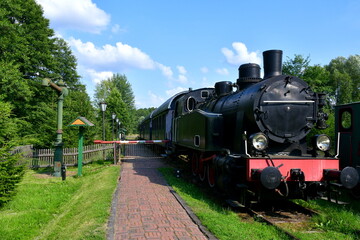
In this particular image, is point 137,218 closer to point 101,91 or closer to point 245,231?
point 245,231

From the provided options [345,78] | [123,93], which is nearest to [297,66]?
[345,78]

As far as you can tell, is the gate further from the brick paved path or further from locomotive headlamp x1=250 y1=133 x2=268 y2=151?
locomotive headlamp x1=250 y1=133 x2=268 y2=151

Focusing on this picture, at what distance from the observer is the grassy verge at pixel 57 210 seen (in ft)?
16.5

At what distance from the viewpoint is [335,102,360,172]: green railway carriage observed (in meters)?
6.82

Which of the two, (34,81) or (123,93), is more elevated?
(123,93)

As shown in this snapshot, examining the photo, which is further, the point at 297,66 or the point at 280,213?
the point at 297,66

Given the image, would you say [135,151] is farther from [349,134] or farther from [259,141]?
[259,141]

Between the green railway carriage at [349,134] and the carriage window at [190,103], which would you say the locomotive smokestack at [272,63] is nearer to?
the green railway carriage at [349,134]

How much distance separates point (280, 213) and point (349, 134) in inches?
120

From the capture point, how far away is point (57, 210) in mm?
7398

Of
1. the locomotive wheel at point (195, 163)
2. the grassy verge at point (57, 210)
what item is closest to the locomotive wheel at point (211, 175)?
the locomotive wheel at point (195, 163)

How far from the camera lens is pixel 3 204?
7.23 m

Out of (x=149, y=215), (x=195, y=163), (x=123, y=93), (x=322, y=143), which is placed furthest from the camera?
(x=123, y=93)

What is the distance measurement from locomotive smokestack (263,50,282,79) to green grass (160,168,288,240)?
3.29 meters
